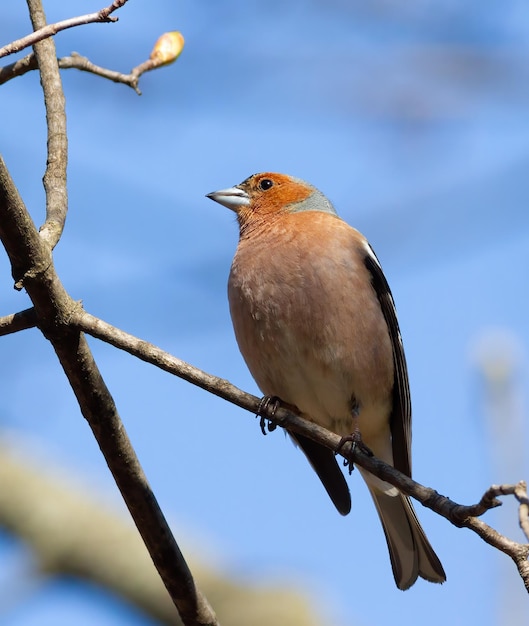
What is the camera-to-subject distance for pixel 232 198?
6.52 m

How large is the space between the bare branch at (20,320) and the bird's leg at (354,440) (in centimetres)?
140

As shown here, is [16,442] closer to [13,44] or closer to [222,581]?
[222,581]

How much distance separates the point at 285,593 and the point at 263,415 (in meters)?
3.76

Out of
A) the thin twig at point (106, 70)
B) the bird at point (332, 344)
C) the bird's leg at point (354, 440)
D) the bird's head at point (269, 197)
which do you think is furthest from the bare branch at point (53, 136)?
the bird's head at point (269, 197)

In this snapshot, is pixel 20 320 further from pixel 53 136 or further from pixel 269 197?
pixel 269 197

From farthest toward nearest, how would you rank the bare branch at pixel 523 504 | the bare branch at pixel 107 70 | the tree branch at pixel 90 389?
the bare branch at pixel 107 70 → the tree branch at pixel 90 389 → the bare branch at pixel 523 504

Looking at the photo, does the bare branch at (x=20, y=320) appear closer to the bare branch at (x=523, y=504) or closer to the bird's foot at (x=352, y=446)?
the bird's foot at (x=352, y=446)

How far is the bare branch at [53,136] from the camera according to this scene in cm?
421

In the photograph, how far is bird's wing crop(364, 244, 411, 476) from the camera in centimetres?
568

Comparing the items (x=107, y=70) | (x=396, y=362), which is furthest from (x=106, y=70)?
(x=396, y=362)

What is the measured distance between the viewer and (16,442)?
27.5ft

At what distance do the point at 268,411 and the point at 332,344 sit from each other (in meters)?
0.66

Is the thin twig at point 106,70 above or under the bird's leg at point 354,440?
above

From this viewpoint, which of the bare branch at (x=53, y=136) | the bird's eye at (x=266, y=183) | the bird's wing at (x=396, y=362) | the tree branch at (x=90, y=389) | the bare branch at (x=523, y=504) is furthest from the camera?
the bird's eye at (x=266, y=183)
